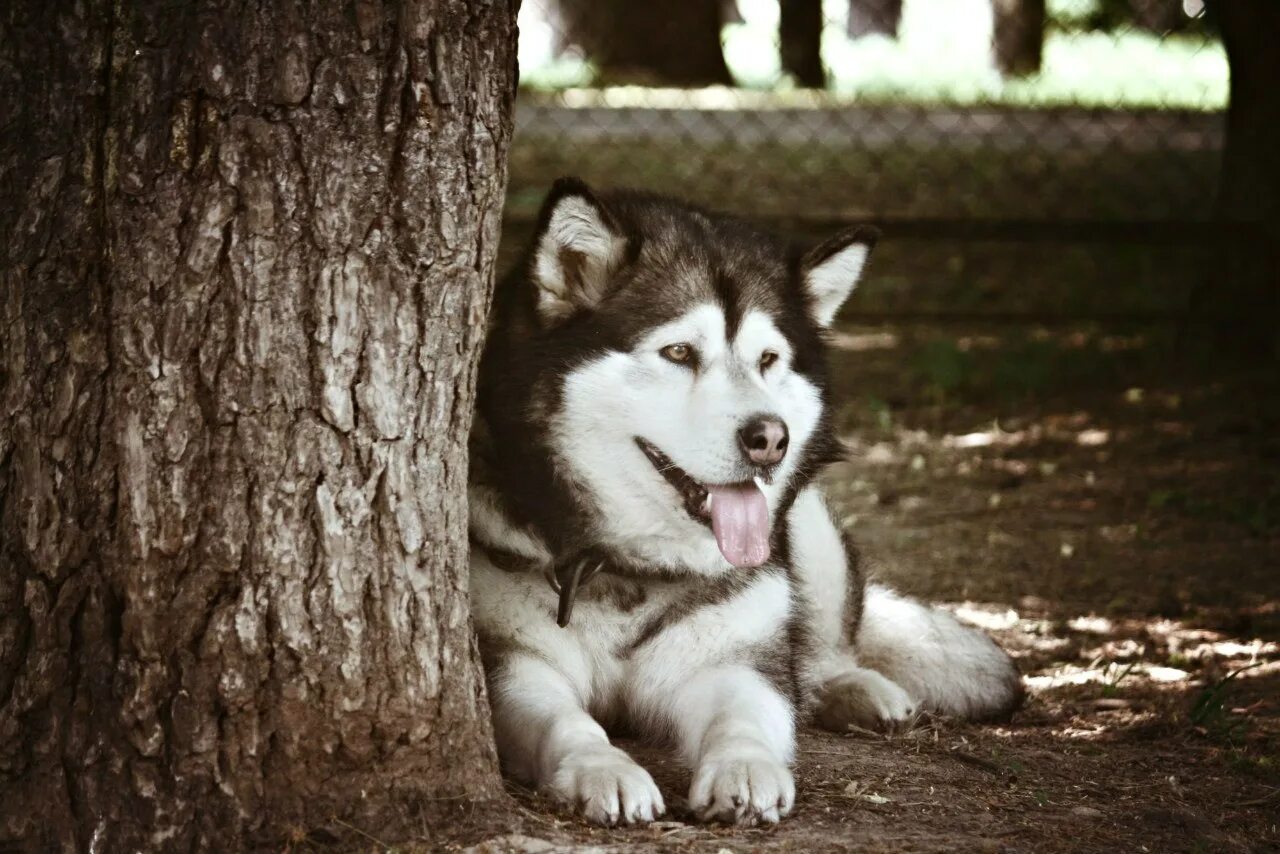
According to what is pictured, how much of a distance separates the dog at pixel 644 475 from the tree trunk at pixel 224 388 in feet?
2.16

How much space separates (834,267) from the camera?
12.8 feet

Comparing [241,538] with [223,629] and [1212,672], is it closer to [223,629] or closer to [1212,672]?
[223,629]

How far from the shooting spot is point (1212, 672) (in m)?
4.71

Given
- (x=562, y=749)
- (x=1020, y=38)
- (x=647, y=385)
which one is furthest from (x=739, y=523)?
(x=1020, y=38)

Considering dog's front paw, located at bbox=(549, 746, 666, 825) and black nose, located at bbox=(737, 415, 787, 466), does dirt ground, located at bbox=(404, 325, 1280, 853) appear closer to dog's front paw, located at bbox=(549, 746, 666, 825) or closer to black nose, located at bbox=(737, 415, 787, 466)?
dog's front paw, located at bbox=(549, 746, 666, 825)

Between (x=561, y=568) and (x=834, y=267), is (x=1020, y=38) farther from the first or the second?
(x=561, y=568)

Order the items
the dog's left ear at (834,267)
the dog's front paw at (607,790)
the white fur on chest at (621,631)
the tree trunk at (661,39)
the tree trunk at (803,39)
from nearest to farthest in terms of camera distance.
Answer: the dog's front paw at (607,790) → the white fur on chest at (621,631) → the dog's left ear at (834,267) → the tree trunk at (803,39) → the tree trunk at (661,39)

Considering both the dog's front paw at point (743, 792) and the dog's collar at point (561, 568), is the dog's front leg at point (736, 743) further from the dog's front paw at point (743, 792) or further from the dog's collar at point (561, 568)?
the dog's collar at point (561, 568)

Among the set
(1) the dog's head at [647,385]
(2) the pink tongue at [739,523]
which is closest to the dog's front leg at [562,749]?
(1) the dog's head at [647,385]

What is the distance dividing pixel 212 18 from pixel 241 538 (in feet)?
3.06

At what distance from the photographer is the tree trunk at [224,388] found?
2.57 meters

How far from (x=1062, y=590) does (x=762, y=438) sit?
260 centimetres

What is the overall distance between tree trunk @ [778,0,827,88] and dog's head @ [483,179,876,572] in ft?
42.7

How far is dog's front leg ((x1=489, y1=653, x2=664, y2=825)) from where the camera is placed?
3.04 meters
